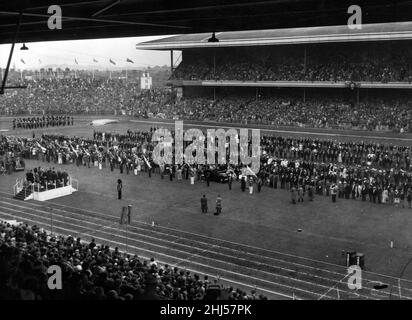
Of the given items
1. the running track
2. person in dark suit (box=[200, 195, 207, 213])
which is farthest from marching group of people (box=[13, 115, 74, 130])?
person in dark suit (box=[200, 195, 207, 213])

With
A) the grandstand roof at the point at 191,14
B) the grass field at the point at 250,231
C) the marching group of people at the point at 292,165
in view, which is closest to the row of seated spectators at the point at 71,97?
the marching group of people at the point at 292,165

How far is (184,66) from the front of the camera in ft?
193

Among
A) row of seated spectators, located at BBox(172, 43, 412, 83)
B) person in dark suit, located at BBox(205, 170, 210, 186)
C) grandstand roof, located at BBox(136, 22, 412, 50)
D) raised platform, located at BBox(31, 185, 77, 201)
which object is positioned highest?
grandstand roof, located at BBox(136, 22, 412, 50)

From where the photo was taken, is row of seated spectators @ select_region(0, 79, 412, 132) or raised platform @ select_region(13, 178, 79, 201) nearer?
raised platform @ select_region(13, 178, 79, 201)

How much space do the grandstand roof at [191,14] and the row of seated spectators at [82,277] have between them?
464 centimetres

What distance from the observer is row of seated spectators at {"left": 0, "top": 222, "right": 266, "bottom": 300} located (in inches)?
279

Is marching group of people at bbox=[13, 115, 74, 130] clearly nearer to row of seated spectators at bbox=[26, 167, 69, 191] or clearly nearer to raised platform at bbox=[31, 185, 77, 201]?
row of seated spectators at bbox=[26, 167, 69, 191]

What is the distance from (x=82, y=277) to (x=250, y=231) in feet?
36.1

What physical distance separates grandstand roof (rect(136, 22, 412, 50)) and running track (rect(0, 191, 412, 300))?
27.6 meters

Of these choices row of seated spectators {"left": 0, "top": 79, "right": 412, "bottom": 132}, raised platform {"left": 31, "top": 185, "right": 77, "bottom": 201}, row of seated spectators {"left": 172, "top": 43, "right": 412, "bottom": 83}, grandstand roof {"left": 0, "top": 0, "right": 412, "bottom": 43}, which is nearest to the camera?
grandstand roof {"left": 0, "top": 0, "right": 412, "bottom": 43}

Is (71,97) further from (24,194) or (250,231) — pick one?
(250,231)

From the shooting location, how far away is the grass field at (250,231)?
1436 cm

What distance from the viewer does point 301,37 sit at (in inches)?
1741

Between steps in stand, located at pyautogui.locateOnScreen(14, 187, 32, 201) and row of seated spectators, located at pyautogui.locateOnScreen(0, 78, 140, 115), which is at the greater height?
row of seated spectators, located at pyautogui.locateOnScreen(0, 78, 140, 115)
